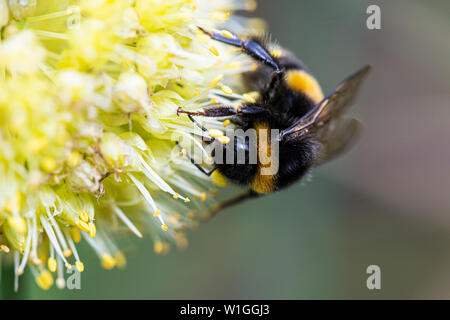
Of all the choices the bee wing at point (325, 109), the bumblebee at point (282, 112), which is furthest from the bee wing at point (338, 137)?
the bee wing at point (325, 109)

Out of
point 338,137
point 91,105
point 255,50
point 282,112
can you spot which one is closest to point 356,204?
point 338,137

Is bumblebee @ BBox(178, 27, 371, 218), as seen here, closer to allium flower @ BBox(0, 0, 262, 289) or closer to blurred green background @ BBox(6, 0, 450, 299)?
allium flower @ BBox(0, 0, 262, 289)

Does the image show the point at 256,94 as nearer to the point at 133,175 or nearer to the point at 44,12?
the point at 133,175

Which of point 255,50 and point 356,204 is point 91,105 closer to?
point 255,50

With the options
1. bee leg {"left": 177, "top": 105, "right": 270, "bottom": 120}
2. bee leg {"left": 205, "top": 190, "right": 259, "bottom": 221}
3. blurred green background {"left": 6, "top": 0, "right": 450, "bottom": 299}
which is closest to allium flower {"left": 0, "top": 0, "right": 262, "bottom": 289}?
bee leg {"left": 177, "top": 105, "right": 270, "bottom": 120}

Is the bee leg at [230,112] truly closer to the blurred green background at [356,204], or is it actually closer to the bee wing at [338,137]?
the bee wing at [338,137]

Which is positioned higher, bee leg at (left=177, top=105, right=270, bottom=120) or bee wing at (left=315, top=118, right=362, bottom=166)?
bee wing at (left=315, top=118, right=362, bottom=166)

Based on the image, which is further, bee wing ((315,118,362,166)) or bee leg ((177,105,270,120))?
bee wing ((315,118,362,166))
